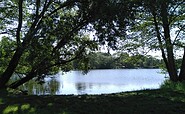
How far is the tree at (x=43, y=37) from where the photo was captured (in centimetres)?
1338

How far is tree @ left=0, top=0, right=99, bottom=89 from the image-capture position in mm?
13375

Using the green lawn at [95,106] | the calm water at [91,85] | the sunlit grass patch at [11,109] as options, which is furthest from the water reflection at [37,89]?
the sunlit grass patch at [11,109]

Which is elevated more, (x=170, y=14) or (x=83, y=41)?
(x=170, y=14)

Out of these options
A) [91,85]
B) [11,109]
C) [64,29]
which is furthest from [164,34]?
[91,85]

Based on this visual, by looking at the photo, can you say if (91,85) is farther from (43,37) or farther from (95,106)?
(95,106)

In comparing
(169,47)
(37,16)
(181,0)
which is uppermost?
(181,0)

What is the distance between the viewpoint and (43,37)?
1336 centimetres

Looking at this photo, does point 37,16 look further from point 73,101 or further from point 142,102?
point 142,102

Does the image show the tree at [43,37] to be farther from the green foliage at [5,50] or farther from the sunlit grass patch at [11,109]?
the sunlit grass patch at [11,109]

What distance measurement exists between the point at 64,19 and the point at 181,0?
7.75 meters

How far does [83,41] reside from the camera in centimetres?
1658

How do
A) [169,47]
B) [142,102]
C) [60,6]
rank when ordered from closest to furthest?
[142,102], [60,6], [169,47]

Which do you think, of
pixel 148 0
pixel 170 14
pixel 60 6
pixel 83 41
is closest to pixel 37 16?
pixel 60 6

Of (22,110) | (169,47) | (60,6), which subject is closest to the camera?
(22,110)
